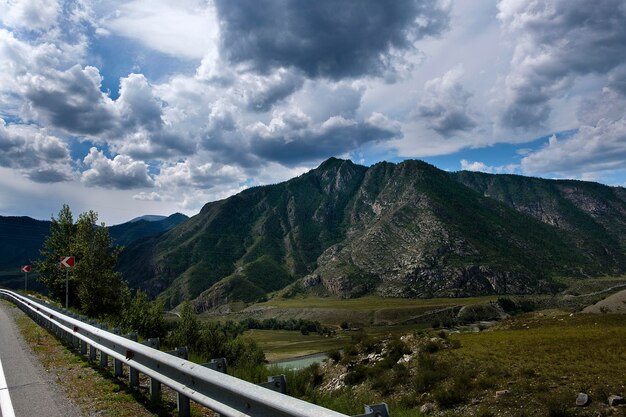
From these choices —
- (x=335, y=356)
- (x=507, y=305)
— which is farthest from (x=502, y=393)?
(x=507, y=305)

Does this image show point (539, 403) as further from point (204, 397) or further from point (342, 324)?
point (342, 324)

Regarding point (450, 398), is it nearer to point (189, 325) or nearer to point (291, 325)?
point (189, 325)

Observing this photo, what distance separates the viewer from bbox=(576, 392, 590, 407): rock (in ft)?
57.9

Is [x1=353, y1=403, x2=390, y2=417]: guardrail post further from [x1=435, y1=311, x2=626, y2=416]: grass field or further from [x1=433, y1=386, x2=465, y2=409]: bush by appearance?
[x1=433, y1=386, x2=465, y2=409]: bush

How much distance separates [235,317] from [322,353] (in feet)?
325

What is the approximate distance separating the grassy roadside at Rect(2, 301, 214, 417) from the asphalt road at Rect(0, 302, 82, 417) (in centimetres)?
18

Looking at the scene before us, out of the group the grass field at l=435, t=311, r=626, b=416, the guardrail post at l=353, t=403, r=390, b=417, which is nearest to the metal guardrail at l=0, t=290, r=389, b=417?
the guardrail post at l=353, t=403, r=390, b=417

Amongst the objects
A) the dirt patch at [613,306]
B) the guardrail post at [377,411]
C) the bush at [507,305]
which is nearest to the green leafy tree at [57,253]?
the guardrail post at [377,411]

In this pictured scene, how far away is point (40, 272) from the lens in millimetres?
39250

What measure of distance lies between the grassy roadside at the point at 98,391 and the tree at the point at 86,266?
14081 mm

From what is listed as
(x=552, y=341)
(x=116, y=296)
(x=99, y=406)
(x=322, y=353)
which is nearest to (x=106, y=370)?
(x=99, y=406)

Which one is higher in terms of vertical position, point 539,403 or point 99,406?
point 99,406

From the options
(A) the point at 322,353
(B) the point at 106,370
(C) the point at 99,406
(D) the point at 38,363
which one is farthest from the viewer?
(A) the point at 322,353

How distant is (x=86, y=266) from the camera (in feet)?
98.8
